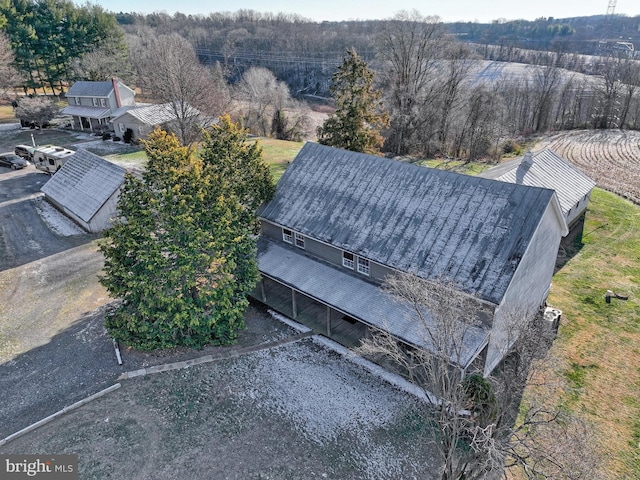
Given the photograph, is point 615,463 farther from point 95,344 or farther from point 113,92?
point 113,92

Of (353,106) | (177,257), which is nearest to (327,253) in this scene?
(177,257)

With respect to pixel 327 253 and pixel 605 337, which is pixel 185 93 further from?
pixel 605 337

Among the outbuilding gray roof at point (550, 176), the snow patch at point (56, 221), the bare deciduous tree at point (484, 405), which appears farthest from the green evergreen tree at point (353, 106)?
the snow patch at point (56, 221)

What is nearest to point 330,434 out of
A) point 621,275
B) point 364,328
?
point 364,328

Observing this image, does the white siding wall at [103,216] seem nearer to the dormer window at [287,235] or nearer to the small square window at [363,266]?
A: the dormer window at [287,235]

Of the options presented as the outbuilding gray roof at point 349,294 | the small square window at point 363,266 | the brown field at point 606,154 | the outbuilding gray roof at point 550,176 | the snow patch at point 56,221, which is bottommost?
the snow patch at point 56,221

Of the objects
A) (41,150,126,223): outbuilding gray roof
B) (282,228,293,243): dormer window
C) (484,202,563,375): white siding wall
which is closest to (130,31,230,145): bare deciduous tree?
(41,150,126,223): outbuilding gray roof
